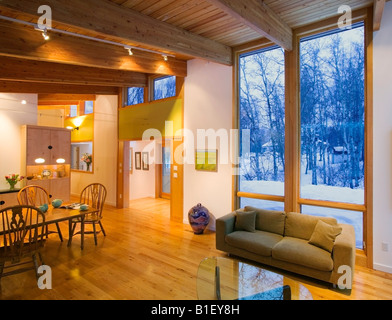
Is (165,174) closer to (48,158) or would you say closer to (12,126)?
(48,158)

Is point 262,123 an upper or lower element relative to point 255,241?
upper

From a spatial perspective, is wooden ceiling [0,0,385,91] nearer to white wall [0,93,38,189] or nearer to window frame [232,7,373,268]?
window frame [232,7,373,268]

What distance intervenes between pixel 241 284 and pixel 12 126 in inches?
248

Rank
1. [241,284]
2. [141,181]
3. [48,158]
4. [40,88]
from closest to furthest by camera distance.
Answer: [241,284] → [40,88] → [48,158] → [141,181]

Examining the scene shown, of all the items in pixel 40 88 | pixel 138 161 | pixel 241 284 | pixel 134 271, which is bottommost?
pixel 134 271

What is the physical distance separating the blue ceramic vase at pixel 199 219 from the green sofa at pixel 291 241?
3.24 feet

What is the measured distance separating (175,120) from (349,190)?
376 cm

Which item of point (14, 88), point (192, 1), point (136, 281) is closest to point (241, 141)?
point (192, 1)

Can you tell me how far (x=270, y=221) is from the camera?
3844 mm

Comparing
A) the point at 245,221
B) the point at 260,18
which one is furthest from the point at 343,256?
the point at 260,18

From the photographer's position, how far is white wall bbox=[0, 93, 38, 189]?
5.59 m

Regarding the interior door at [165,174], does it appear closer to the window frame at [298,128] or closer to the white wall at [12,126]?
the white wall at [12,126]

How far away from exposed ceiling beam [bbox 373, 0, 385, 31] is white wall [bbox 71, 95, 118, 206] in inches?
244

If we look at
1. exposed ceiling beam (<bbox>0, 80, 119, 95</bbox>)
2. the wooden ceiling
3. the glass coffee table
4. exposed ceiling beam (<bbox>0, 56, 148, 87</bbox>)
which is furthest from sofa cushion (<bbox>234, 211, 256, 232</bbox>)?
exposed ceiling beam (<bbox>0, 80, 119, 95</bbox>)
